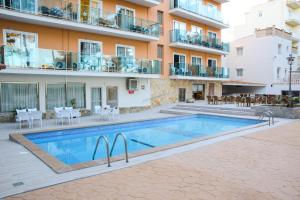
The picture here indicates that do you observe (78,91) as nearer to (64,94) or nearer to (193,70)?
(64,94)

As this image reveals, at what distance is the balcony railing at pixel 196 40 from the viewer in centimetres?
2152

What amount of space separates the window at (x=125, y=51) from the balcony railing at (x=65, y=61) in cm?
187

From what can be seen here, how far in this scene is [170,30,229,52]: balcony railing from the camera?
70.6 feet

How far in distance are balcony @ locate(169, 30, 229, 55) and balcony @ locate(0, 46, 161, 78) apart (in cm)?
527

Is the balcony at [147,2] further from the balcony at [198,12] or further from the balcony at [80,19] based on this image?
the balcony at [198,12]

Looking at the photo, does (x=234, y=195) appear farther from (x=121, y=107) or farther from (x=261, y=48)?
(x=261, y=48)

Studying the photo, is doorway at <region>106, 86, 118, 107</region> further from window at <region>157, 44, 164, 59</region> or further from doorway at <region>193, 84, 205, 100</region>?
doorway at <region>193, 84, 205, 100</region>

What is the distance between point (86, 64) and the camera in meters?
14.4

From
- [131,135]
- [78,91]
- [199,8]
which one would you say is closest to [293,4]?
[199,8]

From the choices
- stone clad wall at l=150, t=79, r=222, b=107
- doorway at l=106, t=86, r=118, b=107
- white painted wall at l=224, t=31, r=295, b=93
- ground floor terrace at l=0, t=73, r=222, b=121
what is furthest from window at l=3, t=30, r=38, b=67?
white painted wall at l=224, t=31, r=295, b=93

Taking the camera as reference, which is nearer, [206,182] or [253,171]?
[206,182]

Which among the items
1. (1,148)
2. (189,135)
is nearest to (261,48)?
(189,135)

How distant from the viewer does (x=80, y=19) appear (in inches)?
581

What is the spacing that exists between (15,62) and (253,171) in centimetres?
1208
